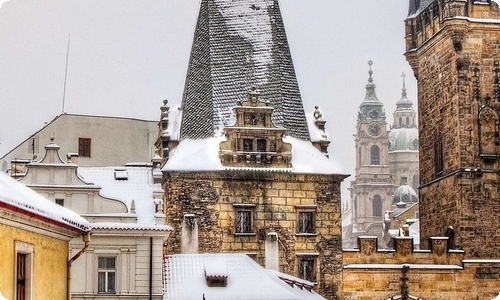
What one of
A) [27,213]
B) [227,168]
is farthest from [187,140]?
[27,213]

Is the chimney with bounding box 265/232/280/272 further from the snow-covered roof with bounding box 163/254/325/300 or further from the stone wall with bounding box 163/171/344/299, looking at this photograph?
the snow-covered roof with bounding box 163/254/325/300

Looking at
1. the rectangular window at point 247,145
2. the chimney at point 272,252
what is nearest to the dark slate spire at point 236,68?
the rectangular window at point 247,145

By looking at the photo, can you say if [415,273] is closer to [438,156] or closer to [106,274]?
[438,156]

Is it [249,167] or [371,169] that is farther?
[371,169]

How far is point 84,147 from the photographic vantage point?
2015 inches

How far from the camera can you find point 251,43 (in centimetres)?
4572

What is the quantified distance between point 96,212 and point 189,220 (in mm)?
6250

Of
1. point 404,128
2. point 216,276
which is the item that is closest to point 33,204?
point 216,276

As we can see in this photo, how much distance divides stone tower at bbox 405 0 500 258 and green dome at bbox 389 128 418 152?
386 ft

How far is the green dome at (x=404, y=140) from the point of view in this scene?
6511 inches

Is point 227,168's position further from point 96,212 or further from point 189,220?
point 96,212

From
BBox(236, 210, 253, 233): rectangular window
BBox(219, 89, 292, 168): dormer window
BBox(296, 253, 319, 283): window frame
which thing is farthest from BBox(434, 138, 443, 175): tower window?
BBox(236, 210, 253, 233): rectangular window

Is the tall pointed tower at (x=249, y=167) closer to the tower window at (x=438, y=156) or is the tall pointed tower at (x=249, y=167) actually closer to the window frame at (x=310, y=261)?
the window frame at (x=310, y=261)

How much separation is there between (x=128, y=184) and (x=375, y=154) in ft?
391
